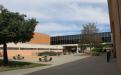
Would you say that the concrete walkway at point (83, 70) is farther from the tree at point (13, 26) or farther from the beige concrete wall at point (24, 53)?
the beige concrete wall at point (24, 53)

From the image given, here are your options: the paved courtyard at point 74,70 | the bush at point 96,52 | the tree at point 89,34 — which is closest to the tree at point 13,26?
the paved courtyard at point 74,70

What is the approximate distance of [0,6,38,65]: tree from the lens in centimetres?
3197

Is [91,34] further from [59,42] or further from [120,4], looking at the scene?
[120,4]

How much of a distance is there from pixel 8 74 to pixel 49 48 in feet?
266

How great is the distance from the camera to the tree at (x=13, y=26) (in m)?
32.0

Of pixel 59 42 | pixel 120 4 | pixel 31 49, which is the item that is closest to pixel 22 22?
pixel 120 4

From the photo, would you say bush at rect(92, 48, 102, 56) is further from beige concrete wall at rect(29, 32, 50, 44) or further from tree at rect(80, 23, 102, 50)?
beige concrete wall at rect(29, 32, 50, 44)

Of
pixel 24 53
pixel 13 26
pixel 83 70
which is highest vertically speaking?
pixel 13 26

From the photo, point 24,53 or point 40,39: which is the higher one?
point 40,39

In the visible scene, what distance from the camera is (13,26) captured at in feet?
105

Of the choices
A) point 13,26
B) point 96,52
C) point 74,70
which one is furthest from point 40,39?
point 74,70

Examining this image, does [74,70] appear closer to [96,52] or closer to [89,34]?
[96,52]

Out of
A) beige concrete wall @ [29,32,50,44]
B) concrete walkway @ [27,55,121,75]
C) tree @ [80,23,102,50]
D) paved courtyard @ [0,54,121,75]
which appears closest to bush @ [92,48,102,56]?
tree @ [80,23,102,50]

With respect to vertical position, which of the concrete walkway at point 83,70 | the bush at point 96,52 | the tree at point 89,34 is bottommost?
the concrete walkway at point 83,70
